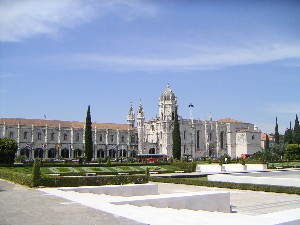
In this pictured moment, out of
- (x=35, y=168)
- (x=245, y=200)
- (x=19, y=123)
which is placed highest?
(x=19, y=123)

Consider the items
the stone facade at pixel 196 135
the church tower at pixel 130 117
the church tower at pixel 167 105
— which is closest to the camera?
the stone facade at pixel 196 135

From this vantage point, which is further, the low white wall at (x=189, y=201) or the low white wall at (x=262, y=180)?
the low white wall at (x=262, y=180)

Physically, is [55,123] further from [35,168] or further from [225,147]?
[35,168]

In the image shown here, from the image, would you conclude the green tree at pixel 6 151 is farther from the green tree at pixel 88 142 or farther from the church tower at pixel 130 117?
the church tower at pixel 130 117

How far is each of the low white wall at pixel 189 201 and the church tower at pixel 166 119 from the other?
74792 millimetres

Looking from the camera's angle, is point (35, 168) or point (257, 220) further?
point (35, 168)

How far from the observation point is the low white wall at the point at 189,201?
12.8m

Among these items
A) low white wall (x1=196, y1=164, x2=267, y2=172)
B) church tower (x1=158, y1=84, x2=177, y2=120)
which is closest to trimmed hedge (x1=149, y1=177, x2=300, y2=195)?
low white wall (x1=196, y1=164, x2=267, y2=172)

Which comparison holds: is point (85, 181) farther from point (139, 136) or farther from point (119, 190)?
point (139, 136)

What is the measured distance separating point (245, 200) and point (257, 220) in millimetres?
9812

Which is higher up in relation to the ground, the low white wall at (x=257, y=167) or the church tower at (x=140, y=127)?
the church tower at (x=140, y=127)

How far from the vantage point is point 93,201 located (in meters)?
13.0

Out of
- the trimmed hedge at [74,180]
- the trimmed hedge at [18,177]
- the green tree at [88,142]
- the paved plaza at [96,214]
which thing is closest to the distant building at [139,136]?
the green tree at [88,142]

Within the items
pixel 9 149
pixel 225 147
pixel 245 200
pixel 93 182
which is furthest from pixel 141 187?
pixel 225 147
